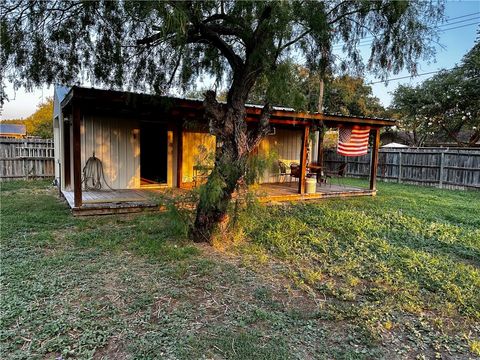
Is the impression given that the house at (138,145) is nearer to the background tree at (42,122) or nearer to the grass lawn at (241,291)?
the grass lawn at (241,291)

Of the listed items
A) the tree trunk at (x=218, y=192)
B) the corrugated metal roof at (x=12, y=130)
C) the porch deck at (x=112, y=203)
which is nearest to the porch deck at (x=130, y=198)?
the porch deck at (x=112, y=203)

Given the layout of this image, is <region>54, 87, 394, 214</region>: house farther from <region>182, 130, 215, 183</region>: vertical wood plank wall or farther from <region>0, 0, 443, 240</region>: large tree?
<region>0, 0, 443, 240</region>: large tree

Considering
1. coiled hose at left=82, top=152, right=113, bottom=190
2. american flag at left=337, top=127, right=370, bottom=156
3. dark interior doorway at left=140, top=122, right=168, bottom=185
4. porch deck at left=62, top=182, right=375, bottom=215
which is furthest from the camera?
american flag at left=337, top=127, right=370, bottom=156

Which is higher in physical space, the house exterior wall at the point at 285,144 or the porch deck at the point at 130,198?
the house exterior wall at the point at 285,144

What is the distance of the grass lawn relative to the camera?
2387 millimetres

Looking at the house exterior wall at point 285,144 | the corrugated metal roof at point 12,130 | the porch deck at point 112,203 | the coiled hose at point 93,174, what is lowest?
the porch deck at point 112,203

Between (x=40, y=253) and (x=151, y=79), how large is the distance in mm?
3224

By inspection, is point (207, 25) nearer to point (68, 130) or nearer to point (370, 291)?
point (370, 291)

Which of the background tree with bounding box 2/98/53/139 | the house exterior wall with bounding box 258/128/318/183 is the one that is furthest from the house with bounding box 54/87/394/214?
the background tree with bounding box 2/98/53/139

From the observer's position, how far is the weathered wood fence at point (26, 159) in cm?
1129

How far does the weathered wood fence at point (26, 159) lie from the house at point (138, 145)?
3.40 meters

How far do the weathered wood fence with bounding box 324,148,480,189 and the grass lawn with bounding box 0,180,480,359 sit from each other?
710 cm

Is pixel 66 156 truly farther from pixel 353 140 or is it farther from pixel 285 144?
pixel 353 140

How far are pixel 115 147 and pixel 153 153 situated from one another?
1.20 metres
